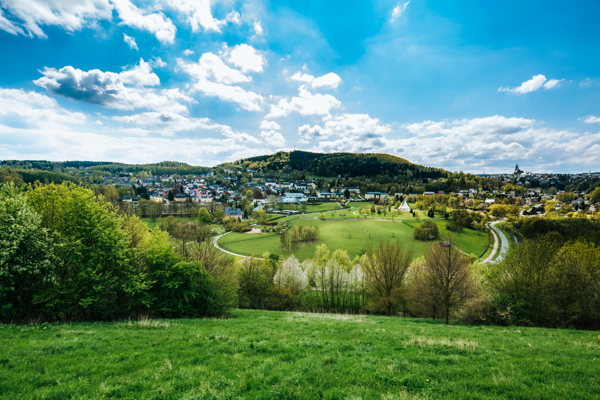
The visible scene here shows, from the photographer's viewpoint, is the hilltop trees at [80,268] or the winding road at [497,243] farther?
the winding road at [497,243]

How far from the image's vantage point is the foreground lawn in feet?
18.3

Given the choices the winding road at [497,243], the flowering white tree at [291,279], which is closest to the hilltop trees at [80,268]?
the flowering white tree at [291,279]

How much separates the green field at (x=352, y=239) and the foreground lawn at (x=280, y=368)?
54697mm

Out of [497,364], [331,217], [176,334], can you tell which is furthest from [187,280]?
[331,217]

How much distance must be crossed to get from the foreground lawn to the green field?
5470cm

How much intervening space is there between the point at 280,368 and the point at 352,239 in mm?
69684

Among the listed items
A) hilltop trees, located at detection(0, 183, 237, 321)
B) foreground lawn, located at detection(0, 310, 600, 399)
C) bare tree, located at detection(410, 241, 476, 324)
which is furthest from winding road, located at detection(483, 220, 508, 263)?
hilltop trees, located at detection(0, 183, 237, 321)

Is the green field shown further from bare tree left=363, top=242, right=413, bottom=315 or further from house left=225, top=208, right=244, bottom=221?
bare tree left=363, top=242, right=413, bottom=315

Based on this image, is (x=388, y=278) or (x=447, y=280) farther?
(x=388, y=278)

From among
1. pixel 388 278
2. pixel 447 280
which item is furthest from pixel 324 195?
pixel 447 280

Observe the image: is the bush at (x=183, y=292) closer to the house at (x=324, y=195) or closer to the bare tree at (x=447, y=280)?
the bare tree at (x=447, y=280)

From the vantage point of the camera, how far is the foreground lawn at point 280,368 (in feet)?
18.3

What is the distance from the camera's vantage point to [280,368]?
6914mm

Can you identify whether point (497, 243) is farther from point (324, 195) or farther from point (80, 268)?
point (324, 195)
